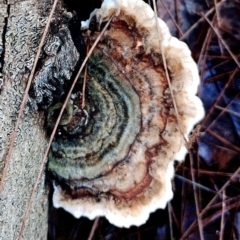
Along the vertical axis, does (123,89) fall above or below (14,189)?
above

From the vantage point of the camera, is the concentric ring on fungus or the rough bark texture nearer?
the rough bark texture

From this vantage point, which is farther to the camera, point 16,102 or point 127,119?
point 127,119

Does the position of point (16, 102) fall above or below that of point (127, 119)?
above

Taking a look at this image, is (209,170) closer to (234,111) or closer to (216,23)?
(234,111)

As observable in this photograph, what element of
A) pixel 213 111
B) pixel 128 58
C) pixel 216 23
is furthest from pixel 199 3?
pixel 128 58

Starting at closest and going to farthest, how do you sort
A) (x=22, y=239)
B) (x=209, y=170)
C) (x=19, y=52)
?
(x=19, y=52) < (x=22, y=239) < (x=209, y=170)
